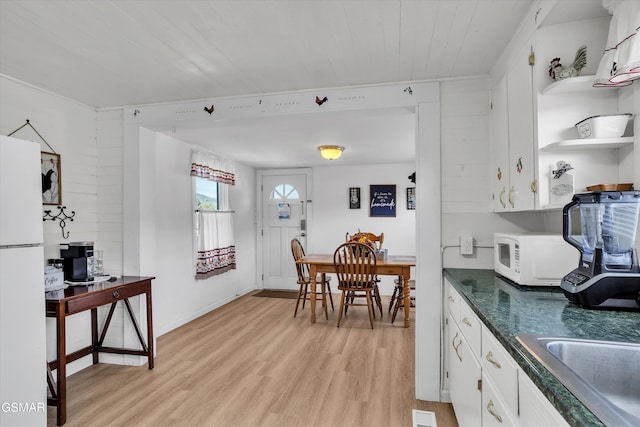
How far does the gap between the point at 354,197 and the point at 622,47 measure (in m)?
4.45

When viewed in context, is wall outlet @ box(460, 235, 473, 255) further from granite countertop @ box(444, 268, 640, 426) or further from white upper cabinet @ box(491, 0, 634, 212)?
white upper cabinet @ box(491, 0, 634, 212)

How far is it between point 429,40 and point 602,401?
5.72ft

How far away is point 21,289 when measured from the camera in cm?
177

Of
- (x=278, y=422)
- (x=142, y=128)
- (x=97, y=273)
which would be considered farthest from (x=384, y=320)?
(x=142, y=128)

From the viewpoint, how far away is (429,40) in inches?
71.8

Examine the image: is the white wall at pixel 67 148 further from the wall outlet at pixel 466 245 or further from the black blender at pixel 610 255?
the black blender at pixel 610 255

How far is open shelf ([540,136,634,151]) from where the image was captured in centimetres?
135

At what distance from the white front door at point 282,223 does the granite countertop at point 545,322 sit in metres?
4.27

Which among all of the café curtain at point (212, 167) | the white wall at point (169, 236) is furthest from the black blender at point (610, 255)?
the café curtain at point (212, 167)

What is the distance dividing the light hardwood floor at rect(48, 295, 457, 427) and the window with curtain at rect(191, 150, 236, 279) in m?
0.91

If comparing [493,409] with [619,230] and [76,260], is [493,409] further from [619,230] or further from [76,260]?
[76,260]

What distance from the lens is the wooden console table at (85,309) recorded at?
6.69 feet

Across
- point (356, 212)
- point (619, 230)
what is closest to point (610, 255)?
point (619, 230)

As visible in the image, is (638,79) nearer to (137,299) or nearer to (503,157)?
(503,157)
